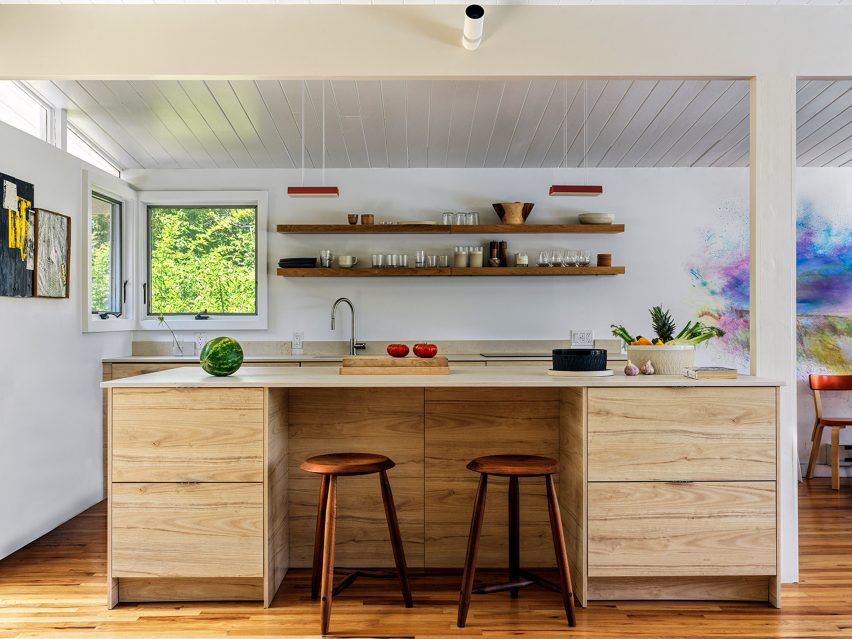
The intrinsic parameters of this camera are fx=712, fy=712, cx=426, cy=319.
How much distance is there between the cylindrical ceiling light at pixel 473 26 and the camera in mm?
2854

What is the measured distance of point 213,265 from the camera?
5453mm

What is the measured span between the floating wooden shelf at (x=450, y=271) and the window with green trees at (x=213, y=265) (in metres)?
0.46

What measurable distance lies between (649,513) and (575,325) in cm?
272

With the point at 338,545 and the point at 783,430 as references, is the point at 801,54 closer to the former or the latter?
the point at 783,430

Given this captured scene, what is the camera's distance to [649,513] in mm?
2785

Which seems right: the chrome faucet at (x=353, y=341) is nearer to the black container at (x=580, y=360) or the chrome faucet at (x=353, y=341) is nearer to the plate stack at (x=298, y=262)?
the plate stack at (x=298, y=262)

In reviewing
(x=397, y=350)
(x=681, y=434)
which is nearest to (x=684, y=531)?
(x=681, y=434)

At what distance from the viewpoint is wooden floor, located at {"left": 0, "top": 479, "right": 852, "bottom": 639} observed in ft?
8.46

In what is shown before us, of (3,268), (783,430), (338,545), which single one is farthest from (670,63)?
(3,268)

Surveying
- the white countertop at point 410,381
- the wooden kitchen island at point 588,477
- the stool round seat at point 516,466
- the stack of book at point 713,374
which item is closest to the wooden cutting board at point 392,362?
the white countertop at point 410,381

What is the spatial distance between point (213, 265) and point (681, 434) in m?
3.84

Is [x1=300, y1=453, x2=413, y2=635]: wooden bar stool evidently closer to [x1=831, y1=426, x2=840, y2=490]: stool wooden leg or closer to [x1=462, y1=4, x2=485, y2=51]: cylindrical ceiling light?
[x1=462, y1=4, x2=485, y2=51]: cylindrical ceiling light

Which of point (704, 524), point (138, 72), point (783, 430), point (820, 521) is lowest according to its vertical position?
point (820, 521)

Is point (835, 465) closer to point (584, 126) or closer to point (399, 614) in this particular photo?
point (584, 126)
